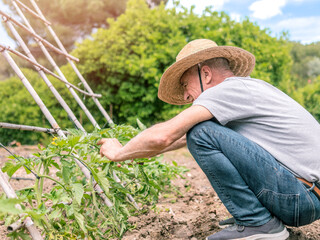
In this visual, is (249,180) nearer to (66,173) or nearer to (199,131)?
(199,131)

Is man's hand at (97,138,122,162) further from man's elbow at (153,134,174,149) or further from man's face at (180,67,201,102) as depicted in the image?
man's face at (180,67,201,102)

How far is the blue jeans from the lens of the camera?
5.24ft

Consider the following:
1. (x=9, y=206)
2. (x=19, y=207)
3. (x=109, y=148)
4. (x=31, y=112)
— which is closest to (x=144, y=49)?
(x=31, y=112)

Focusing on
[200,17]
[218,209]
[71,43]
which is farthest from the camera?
[71,43]

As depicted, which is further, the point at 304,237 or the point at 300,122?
the point at 304,237

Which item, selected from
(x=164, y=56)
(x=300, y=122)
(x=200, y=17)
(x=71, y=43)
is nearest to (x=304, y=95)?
(x=200, y=17)

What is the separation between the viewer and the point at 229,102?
162 cm

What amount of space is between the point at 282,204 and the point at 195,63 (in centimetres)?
92

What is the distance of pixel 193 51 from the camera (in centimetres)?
198

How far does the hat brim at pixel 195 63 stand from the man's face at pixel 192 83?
3cm

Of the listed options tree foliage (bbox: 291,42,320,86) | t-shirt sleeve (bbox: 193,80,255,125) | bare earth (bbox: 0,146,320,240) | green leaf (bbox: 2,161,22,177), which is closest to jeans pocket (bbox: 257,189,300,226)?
bare earth (bbox: 0,146,320,240)

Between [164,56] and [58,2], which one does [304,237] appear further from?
[58,2]

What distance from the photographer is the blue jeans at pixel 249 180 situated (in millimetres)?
1597

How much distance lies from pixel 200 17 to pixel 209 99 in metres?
4.18
